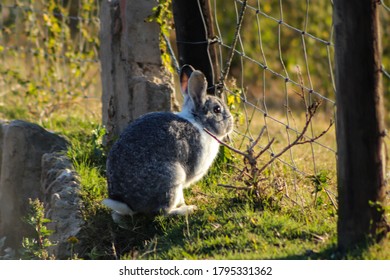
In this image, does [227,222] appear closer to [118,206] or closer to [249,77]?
[118,206]

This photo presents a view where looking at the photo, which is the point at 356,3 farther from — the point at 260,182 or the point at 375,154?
the point at 260,182

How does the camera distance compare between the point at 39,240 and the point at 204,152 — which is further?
the point at 204,152

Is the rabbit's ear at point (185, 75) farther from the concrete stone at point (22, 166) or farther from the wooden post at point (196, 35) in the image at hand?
the concrete stone at point (22, 166)

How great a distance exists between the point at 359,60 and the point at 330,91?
714 centimetres

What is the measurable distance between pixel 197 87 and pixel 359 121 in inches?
65.3

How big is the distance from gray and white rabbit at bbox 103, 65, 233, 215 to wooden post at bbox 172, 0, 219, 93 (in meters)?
0.44

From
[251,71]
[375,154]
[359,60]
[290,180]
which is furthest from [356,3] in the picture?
[251,71]

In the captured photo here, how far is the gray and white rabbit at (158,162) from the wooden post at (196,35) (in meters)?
0.44

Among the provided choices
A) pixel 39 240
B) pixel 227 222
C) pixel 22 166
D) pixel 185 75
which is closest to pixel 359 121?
pixel 227 222

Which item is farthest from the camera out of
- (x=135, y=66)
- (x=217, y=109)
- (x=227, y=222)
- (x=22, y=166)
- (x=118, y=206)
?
(x=22, y=166)

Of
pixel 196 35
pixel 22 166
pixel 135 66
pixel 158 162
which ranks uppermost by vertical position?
pixel 196 35

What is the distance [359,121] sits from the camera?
344 cm

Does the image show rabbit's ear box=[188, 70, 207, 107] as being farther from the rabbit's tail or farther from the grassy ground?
the rabbit's tail

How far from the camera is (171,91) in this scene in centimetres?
555
